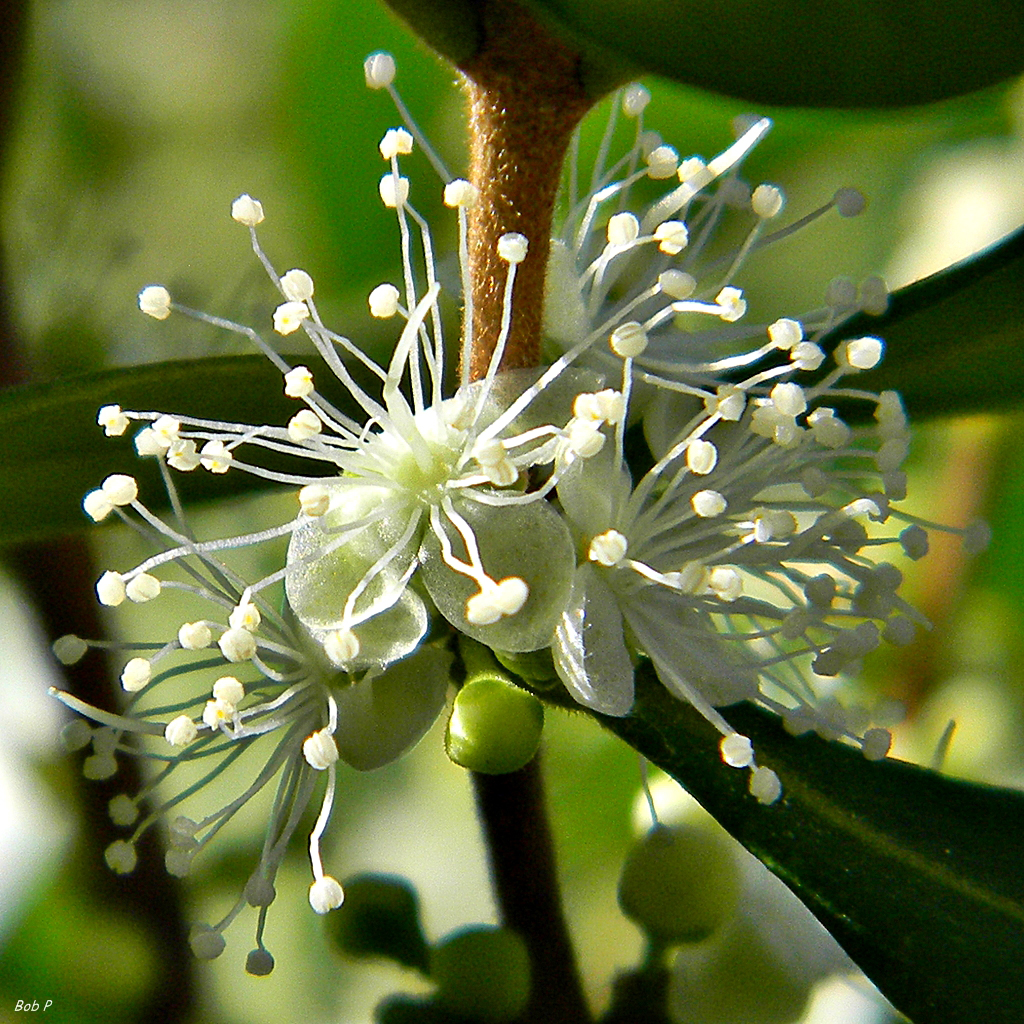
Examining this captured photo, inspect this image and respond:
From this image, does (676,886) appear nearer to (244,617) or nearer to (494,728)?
(494,728)

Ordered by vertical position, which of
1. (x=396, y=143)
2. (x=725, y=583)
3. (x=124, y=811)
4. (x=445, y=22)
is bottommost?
(x=124, y=811)

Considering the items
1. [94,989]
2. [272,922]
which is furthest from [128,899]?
[272,922]

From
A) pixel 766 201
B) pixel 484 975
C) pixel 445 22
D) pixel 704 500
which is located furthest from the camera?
pixel 484 975

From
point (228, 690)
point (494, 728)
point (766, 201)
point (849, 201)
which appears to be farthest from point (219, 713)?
point (849, 201)

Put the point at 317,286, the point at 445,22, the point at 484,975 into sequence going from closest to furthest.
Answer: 1. the point at 445,22
2. the point at 484,975
3. the point at 317,286

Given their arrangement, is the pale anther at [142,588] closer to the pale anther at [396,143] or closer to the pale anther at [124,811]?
the pale anther at [124,811]

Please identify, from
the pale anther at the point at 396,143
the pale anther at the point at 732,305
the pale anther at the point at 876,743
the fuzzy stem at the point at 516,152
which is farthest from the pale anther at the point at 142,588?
the pale anther at the point at 876,743

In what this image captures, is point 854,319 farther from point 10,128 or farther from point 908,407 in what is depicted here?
point 10,128

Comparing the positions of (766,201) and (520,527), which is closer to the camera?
(520,527)
